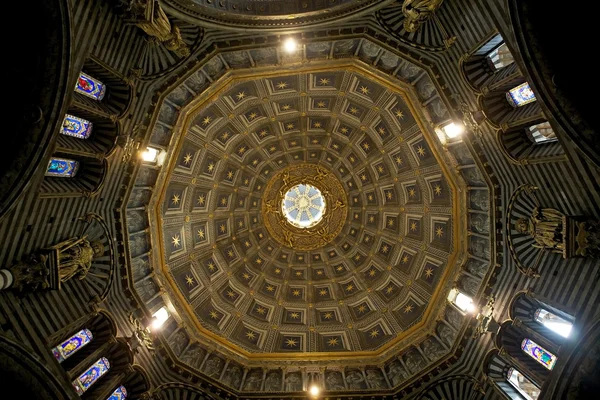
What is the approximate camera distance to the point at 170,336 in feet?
77.5

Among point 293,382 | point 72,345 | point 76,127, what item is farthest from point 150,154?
point 293,382

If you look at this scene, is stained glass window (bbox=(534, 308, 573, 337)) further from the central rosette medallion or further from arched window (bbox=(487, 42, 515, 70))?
the central rosette medallion

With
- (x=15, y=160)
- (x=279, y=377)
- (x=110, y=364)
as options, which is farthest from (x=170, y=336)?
(x=15, y=160)

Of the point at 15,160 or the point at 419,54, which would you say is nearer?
the point at 15,160

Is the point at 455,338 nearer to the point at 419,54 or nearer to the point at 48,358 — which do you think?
the point at 419,54

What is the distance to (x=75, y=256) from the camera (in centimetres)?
1722

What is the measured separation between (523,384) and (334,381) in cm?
1081

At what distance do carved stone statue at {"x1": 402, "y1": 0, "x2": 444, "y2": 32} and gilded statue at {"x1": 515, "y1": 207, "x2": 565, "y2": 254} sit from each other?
34.0 feet

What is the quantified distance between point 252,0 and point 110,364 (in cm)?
2063

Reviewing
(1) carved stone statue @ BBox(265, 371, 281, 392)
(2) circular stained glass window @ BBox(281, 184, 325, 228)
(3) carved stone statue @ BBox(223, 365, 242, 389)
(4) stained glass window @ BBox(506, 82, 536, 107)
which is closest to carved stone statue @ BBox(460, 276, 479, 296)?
(4) stained glass window @ BBox(506, 82, 536, 107)

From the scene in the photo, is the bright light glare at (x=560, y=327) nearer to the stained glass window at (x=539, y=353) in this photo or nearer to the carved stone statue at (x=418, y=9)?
the stained glass window at (x=539, y=353)

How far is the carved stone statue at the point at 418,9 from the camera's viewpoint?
57.0ft

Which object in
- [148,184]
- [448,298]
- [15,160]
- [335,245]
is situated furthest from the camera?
[335,245]

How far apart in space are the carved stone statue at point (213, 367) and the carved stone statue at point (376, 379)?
969cm
